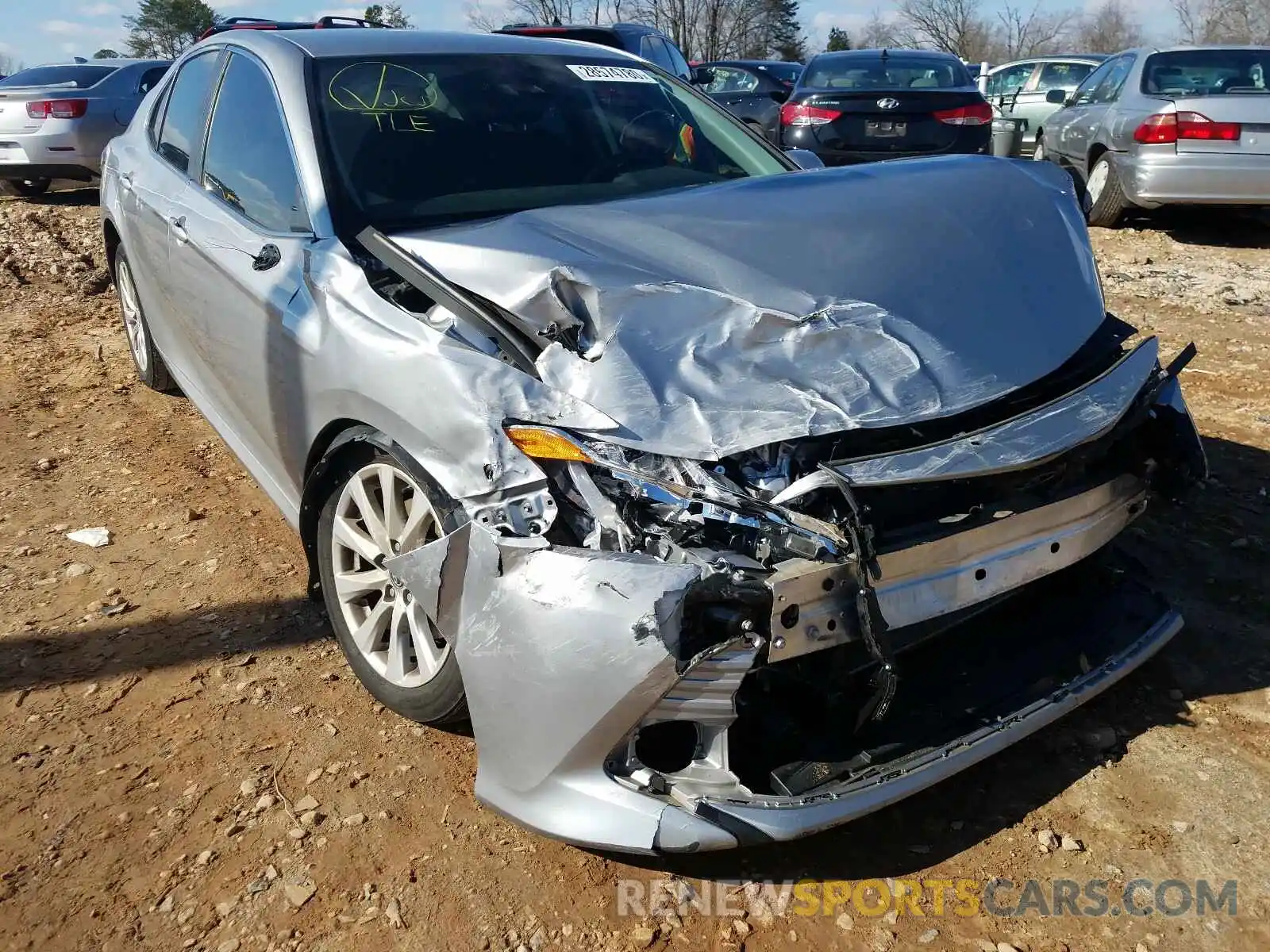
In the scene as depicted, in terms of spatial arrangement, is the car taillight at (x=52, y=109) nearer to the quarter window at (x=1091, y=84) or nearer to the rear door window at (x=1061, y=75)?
the quarter window at (x=1091, y=84)

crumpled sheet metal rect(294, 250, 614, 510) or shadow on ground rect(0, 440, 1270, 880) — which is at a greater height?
crumpled sheet metal rect(294, 250, 614, 510)

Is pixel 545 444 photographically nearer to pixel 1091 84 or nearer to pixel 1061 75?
pixel 1091 84

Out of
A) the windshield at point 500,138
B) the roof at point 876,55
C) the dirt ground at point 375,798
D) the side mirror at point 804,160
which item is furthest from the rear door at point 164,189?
the roof at point 876,55

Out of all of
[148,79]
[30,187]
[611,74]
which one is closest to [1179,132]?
[611,74]

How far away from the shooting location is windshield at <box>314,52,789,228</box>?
3.04 m

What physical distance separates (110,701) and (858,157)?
8.03 metres

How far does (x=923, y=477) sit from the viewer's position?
6.73ft

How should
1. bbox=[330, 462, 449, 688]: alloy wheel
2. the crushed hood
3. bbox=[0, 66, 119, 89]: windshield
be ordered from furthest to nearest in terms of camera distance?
bbox=[0, 66, 119, 89]: windshield
bbox=[330, 462, 449, 688]: alloy wheel
the crushed hood

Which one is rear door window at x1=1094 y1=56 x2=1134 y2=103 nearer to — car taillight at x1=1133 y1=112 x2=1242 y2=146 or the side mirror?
car taillight at x1=1133 y1=112 x2=1242 y2=146

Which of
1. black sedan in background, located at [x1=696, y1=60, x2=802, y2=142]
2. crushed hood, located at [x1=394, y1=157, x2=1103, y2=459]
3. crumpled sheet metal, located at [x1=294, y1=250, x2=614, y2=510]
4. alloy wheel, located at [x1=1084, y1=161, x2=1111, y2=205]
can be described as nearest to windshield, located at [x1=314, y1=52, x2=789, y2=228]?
crushed hood, located at [x1=394, y1=157, x2=1103, y2=459]

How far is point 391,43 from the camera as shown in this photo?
3475 millimetres

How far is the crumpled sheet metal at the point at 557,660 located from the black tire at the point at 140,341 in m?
3.44

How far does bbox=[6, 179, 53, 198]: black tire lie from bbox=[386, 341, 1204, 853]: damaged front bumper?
12076mm

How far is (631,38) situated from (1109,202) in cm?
459
